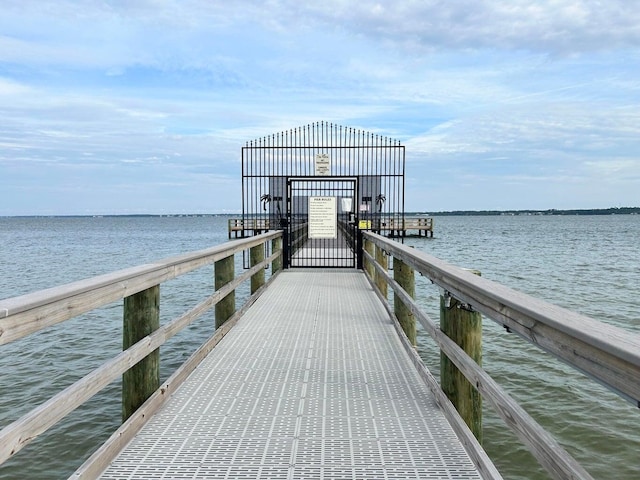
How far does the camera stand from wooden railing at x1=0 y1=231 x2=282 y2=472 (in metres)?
1.92

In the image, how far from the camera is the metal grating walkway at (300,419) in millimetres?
2707

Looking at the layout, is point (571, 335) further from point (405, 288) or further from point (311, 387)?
point (405, 288)

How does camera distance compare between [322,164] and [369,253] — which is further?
[322,164]

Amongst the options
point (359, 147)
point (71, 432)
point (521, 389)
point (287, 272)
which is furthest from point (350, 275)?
point (71, 432)

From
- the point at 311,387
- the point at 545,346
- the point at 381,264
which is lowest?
the point at 311,387

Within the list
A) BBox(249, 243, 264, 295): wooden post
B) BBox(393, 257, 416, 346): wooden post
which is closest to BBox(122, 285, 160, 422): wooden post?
BBox(393, 257, 416, 346): wooden post

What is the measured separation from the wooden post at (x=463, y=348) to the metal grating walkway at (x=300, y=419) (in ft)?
0.59

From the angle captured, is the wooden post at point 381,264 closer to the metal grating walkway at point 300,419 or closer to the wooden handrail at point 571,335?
the metal grating walkway at point 300,419

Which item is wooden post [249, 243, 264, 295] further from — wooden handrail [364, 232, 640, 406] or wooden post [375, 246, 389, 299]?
wooden handrail [364, 232, 640, 406]

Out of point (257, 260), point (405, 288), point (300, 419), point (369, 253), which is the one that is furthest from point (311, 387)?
point (369, 253)

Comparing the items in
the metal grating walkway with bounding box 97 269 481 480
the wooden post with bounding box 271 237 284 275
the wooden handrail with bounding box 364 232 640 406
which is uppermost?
the wooden handrail with bounding box 364 232 640 406

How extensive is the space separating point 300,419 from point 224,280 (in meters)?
2.58

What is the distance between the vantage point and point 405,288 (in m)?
5.66

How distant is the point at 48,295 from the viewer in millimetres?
2141
